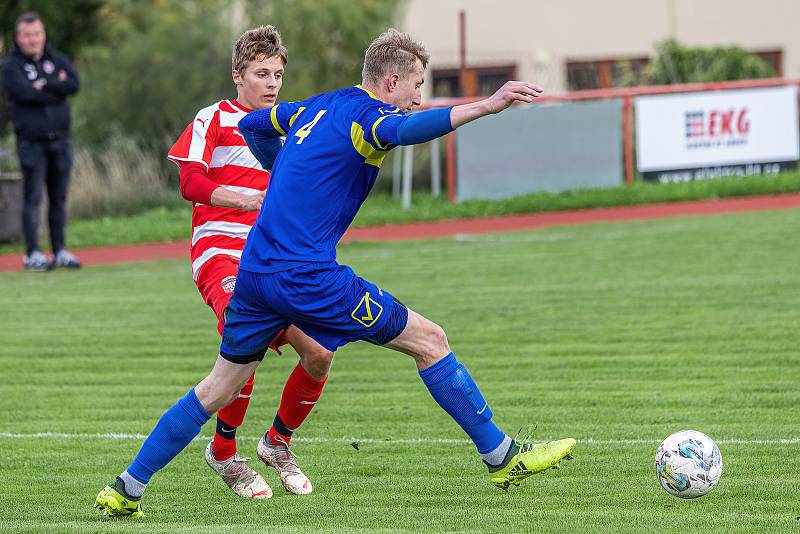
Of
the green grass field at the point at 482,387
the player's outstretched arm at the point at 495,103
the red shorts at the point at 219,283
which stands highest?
the player's outstretched arm at the point at 495,103

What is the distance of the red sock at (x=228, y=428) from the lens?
20.2 feet

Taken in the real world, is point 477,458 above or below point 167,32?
below

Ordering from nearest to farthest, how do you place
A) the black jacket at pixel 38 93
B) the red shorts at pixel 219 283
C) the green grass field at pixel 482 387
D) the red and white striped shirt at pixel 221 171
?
the green grass field at pixel 482 387
the red shorts at pixel 219 283
the red and white striped shirt at pixel 221 171
the black jacket at pixel 38 93

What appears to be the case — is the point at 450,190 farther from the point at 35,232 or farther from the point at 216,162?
the point at 216,162

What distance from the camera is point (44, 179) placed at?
578 inches

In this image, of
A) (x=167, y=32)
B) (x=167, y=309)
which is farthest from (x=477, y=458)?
(x=167, y=32)

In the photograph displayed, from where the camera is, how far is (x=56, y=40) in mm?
21922

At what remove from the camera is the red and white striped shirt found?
6363 millimetres

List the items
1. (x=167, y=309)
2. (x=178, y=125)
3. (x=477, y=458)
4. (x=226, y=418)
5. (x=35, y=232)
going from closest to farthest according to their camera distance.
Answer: (x=226, y=418), (x=477, y=458), (x=167, y=309), (x=35, y=232), (x=178, y=125)

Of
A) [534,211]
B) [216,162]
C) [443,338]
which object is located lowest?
[534,211]

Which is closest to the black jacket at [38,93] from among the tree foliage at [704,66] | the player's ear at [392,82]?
the player's ear at [392,82]

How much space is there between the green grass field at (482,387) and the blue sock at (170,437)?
218 millimetres

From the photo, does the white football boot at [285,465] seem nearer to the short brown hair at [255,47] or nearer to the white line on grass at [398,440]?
the white line on grass at [398,440]

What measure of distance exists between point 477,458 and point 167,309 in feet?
19.3
